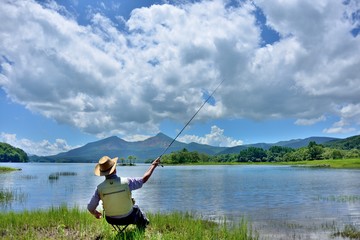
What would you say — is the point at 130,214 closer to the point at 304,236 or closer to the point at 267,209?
the point at 304,236

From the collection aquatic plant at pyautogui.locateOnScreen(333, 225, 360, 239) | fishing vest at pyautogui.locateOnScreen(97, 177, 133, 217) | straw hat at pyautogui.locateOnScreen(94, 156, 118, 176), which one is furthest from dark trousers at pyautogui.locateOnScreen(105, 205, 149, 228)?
Answer: aquatic plant at pyautogui.locateOnScreen(333, 225, 360, 239)

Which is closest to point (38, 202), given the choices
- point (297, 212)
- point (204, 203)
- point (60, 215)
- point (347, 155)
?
point (204, 203)

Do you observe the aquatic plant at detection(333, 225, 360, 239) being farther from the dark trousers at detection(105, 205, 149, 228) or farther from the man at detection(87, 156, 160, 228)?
the man at detection(87, 156, 160, 228)

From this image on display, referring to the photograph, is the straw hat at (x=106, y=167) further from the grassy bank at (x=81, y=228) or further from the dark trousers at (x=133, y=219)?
the grassy bank at (x=81, y=228)

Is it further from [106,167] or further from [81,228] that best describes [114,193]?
[81,228]

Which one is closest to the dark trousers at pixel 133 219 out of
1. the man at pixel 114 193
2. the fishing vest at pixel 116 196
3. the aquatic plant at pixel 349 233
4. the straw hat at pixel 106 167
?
the man at pixel 114 193

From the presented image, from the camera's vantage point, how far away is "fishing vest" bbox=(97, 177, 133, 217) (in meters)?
9.41

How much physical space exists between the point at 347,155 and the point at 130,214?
18484cm

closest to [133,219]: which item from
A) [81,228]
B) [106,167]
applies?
[106,167]

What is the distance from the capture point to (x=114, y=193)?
945 centimetres

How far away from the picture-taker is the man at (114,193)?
9.41 metres

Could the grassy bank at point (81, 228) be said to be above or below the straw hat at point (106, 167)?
below

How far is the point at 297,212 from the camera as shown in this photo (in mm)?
25531

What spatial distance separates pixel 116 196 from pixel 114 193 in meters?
0.11
